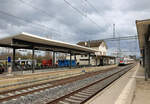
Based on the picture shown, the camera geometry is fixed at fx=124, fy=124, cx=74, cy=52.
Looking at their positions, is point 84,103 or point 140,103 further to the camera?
point 84,103

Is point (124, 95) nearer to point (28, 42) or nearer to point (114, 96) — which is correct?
point (114, 96)

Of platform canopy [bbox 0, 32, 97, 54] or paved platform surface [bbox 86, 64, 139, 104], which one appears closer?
paved platform surface [bbox 86, 64, 139, 104]

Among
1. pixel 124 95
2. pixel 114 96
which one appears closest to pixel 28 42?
pixel 114 96

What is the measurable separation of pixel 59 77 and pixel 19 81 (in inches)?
230

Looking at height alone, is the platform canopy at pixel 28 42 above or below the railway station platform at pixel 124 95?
above

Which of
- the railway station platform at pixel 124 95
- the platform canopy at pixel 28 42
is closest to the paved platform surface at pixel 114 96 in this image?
the railway station platform at pixel 124 95

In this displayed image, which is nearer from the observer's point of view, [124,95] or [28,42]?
[124,95]

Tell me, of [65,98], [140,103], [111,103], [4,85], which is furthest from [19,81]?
[140,103]

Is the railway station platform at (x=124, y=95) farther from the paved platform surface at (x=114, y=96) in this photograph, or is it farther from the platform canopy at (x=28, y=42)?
the platform canopy at (x=28, y=42)

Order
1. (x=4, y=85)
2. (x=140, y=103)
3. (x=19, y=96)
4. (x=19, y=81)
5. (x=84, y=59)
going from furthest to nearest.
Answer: (x=84, y=59)
(x=19, y=81)
(x=4, y=85)
(x=19, y=96)
(x=140, y=103)

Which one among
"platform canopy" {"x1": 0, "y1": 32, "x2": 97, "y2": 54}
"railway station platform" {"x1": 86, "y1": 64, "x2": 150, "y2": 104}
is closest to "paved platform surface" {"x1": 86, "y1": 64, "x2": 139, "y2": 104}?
"railway station platform" {"x1": 86, "y1": 64, "x2": 150, "y2": 104}

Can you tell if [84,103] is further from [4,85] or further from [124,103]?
[4,85]

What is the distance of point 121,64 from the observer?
1779 inches

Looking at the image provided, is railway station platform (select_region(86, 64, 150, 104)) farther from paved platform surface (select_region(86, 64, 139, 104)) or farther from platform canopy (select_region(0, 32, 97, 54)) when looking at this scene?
platform canopy (select_region(0, 32, 97, 54))
